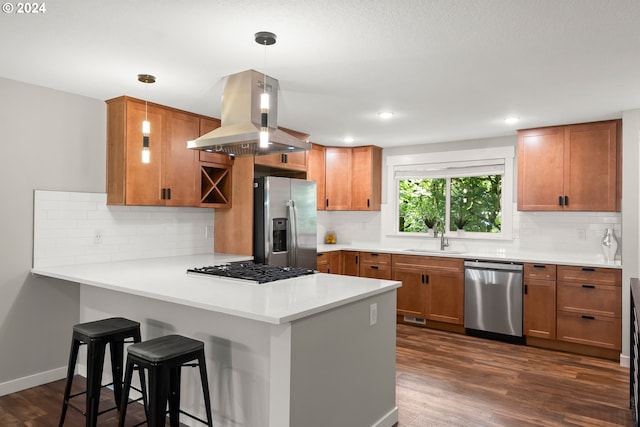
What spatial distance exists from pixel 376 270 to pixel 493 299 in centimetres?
143

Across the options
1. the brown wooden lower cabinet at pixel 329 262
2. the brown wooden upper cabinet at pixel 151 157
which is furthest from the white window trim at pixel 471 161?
the brown wooden upper cabinet at pixel 151 157

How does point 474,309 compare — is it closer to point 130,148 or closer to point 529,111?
point 529,111

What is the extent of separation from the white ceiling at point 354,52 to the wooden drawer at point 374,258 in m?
2.03

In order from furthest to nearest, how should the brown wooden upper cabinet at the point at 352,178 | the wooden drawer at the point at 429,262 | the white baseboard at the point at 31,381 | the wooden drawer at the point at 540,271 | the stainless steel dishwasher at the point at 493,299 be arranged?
1. the brown wooden upper cabinet at the point at 352,178
2. the wooden drawer at the point at 429,262
3. the stainless steel dishwasher at the point at 493,299
4. the wooden drawer at the point at 540,271
5. the white baseboard at the point at 31,381

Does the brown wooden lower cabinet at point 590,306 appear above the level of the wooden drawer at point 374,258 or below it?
below

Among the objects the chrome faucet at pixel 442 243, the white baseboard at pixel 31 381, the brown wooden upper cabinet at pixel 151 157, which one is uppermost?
the brown wooden upper cabinet at pixel 151 157

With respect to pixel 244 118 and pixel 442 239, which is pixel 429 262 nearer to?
pixel 442 239

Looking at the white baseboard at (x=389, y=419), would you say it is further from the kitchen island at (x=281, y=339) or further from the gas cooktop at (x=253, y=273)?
the gas cooktop at (x=253, y=273)

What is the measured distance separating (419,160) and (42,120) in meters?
4.26

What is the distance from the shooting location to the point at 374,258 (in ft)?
17.8

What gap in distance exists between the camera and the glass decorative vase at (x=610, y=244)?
4320 mm

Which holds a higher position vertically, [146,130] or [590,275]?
[146,130]

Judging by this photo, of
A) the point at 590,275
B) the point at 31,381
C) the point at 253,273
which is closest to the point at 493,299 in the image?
the point at 590,275

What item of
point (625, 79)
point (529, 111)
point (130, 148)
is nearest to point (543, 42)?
point (625, 79)
